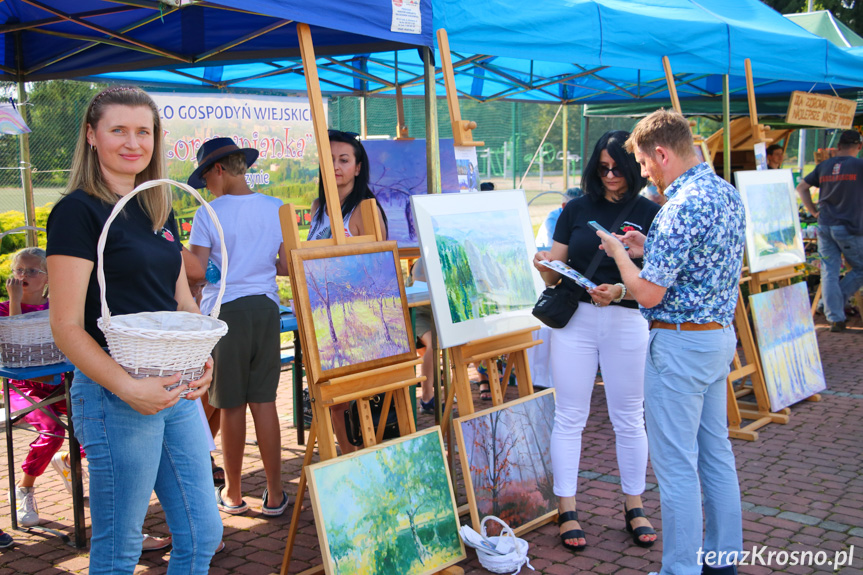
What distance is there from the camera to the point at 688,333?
2748 millimetres

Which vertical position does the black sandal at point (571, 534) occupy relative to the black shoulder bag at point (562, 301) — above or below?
below

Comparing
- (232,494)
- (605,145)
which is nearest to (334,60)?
(605,145)

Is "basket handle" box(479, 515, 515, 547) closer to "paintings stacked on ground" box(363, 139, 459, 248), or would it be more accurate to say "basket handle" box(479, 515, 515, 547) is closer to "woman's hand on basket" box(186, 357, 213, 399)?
"woman's hand on basket" box(186, 357, 213, 399)

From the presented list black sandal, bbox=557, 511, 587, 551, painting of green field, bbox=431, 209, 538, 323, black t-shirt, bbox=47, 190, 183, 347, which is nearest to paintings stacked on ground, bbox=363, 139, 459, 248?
painting of green field, bbox=431, 209, 538, 323

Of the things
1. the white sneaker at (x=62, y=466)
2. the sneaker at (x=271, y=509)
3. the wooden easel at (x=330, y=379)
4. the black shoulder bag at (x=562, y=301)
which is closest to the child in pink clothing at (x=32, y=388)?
the white sneaker at (x=62, y=466)

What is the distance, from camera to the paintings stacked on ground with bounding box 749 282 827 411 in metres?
5.36

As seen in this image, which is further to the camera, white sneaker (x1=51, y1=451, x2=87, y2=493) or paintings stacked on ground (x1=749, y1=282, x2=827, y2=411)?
paintings stacked on ground (x1=749, y1=282, x2=827, y2=411)

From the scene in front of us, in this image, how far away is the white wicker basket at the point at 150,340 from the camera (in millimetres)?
1844

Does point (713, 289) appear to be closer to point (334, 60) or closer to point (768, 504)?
point (768, 504)

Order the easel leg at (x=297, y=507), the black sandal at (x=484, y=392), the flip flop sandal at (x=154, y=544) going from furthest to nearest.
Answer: the black sandal at (x=484, y=392) → the flip flop sandal at (x=154, y=544) → the easel leg at (x=297, y=507)

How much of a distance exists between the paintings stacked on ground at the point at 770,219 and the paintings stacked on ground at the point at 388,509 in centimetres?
321

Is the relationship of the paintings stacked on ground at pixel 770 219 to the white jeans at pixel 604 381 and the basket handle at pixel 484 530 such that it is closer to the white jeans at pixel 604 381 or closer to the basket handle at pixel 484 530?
the white jeans at pixel 604 381

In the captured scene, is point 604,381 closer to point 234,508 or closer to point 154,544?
point 234,508

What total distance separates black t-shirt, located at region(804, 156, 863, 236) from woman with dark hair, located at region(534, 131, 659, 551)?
5.67 metres
